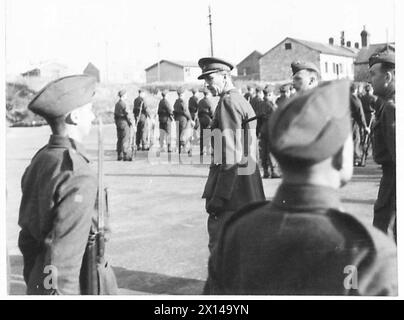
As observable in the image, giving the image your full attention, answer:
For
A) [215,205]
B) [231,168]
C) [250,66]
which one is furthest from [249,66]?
[215,205]

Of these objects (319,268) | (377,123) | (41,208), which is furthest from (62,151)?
(377,123)

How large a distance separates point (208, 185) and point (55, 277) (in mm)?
Answer: 1707

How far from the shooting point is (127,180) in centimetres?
652

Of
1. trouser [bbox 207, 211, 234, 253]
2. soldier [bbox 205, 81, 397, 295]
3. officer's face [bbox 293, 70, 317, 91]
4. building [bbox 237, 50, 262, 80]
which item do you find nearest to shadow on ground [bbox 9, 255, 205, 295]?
trouser [bbox 207, 211, 234, 253]

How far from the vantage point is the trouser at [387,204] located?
4.14m

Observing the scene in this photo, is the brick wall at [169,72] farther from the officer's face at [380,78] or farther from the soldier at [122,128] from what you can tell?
the soldier at [122,128]

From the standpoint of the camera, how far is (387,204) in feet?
13.8

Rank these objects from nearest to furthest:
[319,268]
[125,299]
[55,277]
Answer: [319,268] < [55,277] < [125,299]

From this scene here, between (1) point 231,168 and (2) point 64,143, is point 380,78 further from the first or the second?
(2) point 64,143

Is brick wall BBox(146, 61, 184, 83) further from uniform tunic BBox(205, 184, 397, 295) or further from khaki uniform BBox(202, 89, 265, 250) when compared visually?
uniform tunic BBox(205, 184, 397, 295)

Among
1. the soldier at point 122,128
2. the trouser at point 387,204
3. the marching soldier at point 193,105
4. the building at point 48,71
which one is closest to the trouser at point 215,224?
the trouser at point 387,204
